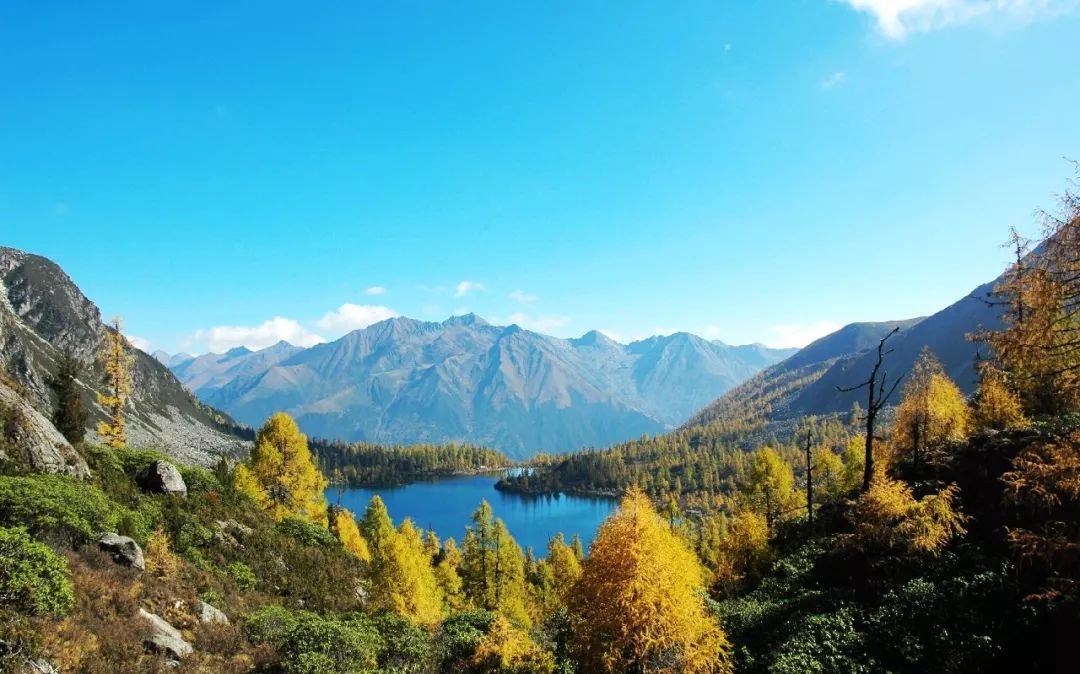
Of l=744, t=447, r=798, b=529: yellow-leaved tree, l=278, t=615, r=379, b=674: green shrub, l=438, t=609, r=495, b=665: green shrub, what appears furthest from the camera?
l=744, t=447, r=798, b=529: yellow-leaved tree

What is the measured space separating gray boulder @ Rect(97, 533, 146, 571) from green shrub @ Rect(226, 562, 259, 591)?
19.5 ft

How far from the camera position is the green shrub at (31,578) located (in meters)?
14.6

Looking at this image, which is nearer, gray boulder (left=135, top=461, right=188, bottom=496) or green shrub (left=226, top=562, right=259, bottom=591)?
green shrub (left=226, top=562, right=259, bottom=591)

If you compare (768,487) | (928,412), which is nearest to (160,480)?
(768,487)

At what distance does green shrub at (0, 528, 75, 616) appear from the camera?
14625 millimetres

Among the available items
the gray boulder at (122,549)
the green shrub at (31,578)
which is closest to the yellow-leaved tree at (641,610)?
the green shrub at (31,578)

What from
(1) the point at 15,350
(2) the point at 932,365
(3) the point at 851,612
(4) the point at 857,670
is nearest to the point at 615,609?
(4) the point at 857,670

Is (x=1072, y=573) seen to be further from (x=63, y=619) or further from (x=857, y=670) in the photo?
(x=63, y=619)

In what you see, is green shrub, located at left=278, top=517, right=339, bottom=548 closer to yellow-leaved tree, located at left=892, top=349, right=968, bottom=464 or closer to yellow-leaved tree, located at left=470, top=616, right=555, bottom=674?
yellow-leaved tree, located at left=470, top=616, right=555, bottom=674

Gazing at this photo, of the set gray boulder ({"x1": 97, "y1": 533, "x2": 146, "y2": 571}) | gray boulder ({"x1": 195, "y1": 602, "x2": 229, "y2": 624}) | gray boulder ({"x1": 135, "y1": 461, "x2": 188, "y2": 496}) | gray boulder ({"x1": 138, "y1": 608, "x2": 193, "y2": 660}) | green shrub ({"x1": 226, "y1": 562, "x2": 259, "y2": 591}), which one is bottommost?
green shrub ({"x1": 226, "y1": 562, "x2": 259, "y2": 591})

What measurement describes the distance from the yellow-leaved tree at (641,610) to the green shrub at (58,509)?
66.9 ft

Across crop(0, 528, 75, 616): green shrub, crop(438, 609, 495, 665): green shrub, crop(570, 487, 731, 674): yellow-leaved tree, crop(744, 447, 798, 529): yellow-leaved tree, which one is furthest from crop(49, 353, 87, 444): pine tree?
crop(744, 447, 798, 529): yellow-leaved tree

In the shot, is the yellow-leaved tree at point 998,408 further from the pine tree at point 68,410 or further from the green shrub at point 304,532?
the pine tree at point 68,410

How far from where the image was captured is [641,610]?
17906 millimetres
